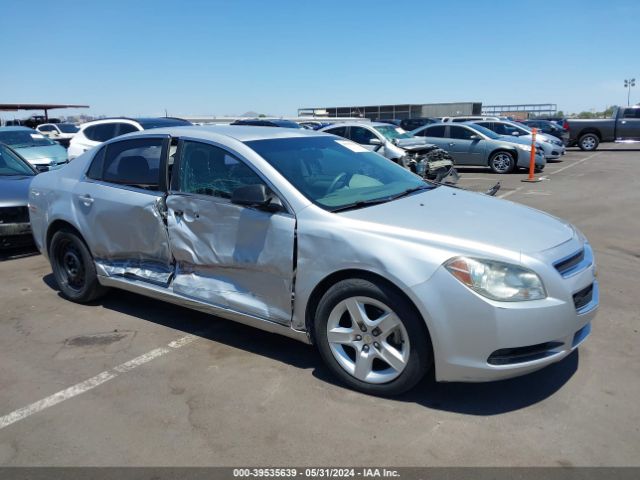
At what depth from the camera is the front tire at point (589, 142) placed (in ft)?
84.4

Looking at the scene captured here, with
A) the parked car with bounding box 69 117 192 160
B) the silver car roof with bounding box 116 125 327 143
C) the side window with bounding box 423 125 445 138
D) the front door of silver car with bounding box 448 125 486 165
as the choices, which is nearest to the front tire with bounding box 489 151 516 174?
the front door of silver car with bounding box 448 125 486 165

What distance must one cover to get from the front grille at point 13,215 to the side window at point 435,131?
44.1 ft

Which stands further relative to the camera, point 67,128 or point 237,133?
point 67,128

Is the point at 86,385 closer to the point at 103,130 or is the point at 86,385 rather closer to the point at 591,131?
the point at 103,130

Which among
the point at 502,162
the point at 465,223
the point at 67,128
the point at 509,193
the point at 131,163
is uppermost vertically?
the point at 67,128

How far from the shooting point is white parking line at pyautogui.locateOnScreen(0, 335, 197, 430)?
3381 mm

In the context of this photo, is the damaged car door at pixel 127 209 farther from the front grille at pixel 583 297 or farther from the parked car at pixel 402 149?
the parked car at pixel 402 149

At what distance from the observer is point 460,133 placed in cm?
1744

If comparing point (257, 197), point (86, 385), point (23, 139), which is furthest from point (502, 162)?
point (86, 385)

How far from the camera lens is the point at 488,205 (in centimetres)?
405

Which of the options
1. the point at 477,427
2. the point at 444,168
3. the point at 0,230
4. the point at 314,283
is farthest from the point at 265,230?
the point at 444,168

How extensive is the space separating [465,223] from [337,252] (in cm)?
84

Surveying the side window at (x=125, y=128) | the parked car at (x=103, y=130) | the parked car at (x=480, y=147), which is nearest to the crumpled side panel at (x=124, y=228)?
the side window at (x=125, y=128)

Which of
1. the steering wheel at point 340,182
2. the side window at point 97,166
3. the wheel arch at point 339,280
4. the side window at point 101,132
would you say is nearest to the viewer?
the wheel arch at point 339,280
